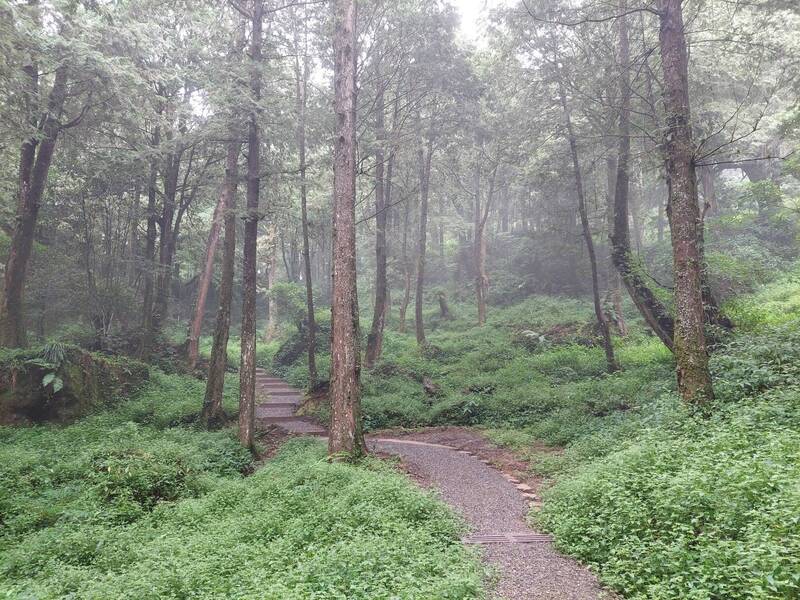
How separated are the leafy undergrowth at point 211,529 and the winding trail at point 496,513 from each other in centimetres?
41

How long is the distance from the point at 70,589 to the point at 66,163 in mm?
16474

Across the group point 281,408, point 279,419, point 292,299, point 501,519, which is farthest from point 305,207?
point 501,519

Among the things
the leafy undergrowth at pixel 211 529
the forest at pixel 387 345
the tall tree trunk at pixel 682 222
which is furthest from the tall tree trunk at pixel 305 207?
the tall tree trunk at pixel 682 222

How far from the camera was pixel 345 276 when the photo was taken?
8.67 metres

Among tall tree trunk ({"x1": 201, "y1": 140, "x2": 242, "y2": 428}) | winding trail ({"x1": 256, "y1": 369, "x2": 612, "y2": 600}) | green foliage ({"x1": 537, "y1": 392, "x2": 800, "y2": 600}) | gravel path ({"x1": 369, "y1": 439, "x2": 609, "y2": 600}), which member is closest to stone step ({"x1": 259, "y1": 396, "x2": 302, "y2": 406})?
winding trail ({"x1": 256, "y1": 369, "x2": 612, "y2": 600})

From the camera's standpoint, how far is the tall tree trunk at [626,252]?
11758 millimetres

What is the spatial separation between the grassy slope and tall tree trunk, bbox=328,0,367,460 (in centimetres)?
338

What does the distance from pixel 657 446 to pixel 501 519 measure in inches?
87.6

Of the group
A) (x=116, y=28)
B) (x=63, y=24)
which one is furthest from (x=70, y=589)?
(x=63, y=24)

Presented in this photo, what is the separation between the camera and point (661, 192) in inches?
1241

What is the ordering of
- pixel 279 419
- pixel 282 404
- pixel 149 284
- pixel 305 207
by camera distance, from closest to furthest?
pixel 279 419 → pixel 282 404 → pixel 305 207 → pixel 149 284

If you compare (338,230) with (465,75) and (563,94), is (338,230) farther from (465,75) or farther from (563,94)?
(465,75)

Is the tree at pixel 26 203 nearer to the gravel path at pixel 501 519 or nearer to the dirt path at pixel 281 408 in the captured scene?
the dirt path at pixel 281 408

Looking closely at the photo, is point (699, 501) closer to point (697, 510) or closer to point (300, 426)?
point (697, 510)
